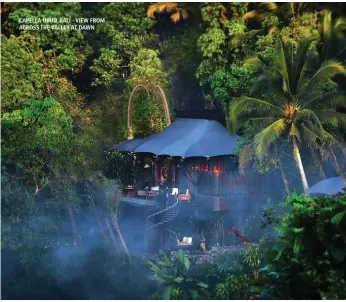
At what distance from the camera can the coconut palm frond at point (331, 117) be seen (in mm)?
16047

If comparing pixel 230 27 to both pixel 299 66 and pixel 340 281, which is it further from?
pixel 340 281

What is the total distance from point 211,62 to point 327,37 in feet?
15.5

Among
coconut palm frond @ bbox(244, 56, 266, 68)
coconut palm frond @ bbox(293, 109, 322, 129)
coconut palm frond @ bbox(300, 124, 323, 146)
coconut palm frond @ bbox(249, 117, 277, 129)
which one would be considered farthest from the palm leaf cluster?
coconut palm frond @ bbox(244, 56, 266, 68)

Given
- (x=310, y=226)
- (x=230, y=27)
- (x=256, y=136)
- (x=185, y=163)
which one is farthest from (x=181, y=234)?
(x=310, y=226)

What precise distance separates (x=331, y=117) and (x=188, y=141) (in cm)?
596

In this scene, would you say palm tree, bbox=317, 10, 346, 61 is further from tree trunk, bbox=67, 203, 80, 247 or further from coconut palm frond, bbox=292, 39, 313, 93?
tree trunk, bbox=67, 203, 80, 247

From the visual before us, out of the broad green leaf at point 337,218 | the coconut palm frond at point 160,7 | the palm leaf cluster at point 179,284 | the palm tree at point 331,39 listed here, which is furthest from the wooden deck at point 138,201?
the broad green leaf at point 337,218

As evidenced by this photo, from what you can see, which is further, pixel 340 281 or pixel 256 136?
pixel 256 136

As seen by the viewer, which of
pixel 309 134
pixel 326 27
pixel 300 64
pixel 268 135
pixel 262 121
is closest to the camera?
pixel 268 135

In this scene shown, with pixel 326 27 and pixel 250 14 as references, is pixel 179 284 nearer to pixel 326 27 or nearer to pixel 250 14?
pixel 326 27

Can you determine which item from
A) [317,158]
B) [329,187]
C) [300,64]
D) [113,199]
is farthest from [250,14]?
[113,199]

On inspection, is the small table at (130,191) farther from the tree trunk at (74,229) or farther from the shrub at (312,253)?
the shrub at (312,253)

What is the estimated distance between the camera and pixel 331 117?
1608 cm

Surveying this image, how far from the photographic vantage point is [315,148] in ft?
55.7
